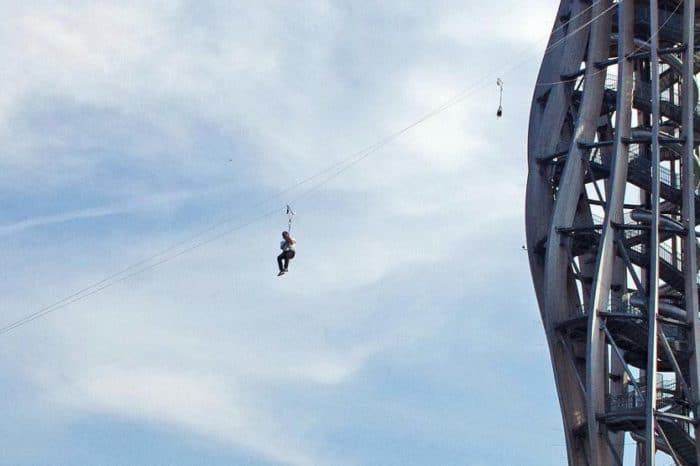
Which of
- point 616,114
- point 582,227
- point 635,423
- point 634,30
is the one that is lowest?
point 635,423

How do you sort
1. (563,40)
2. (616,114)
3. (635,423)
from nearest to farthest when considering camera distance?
(635,423) < (616,114) < (563,40)

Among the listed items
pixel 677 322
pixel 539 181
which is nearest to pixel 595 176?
pixel 539 181

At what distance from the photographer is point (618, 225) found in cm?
6769

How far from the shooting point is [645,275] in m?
75.8

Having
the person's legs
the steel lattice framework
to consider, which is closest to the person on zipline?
the person's legs

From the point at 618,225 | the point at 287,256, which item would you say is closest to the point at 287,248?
the point at 287,256

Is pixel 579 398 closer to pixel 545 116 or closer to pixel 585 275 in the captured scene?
pixel 585 275

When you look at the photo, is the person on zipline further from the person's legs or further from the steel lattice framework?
the steel lattice framework

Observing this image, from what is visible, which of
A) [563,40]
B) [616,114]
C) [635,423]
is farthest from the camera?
[563,40]

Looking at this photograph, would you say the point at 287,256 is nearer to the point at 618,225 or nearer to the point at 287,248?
the point at 287,248

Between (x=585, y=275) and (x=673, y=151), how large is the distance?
6.59m

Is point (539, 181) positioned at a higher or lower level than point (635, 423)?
higher

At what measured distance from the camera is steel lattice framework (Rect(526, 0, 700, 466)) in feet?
216

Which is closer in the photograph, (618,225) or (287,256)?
(287,256)
